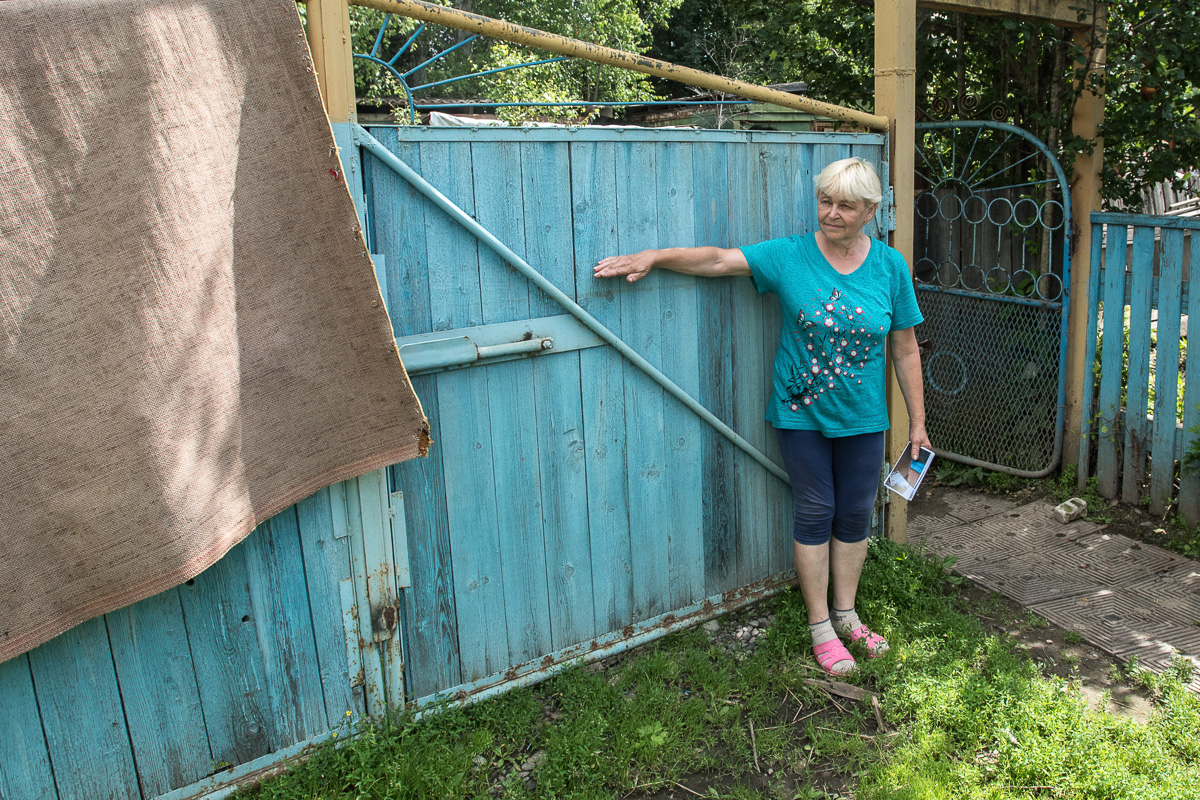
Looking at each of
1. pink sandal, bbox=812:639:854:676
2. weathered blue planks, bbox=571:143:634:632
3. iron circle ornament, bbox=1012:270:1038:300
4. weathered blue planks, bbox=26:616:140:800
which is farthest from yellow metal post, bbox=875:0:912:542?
weathered blue planks, bbox=26:616:140:800

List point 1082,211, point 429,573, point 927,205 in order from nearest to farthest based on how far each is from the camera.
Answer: point 429,573 → point 1082,211 → point 927,205

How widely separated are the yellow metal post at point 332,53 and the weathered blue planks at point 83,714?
1.53 meters

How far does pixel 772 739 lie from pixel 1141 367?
3.17 metres

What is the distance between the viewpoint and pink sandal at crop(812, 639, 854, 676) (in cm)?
336

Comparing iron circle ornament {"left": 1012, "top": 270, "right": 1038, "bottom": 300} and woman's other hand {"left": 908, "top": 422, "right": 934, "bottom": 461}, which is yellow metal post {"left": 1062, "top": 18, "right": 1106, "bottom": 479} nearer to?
iron circle ornament {"left": 1012, "top": 270, "right": 1038, "bottom": 300}

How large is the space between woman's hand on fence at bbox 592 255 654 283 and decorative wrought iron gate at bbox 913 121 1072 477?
2.98 meters

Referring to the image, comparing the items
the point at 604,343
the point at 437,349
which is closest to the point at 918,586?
the point at 604,343

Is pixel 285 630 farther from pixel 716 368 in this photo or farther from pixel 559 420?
pixel 716 368

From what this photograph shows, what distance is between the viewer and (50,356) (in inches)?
81.1

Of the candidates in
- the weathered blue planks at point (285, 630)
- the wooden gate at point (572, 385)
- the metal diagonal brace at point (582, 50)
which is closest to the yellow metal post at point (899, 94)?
the metal diagonal brace at point (582, 50)

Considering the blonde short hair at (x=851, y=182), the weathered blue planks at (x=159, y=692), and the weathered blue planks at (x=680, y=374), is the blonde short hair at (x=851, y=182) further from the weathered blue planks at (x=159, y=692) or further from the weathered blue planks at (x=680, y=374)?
the weathered blue planks at (x=159, y=692)

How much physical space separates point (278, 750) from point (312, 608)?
0.45 m

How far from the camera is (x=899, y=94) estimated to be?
3.91 metres

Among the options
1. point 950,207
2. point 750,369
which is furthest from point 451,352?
point 950,207
